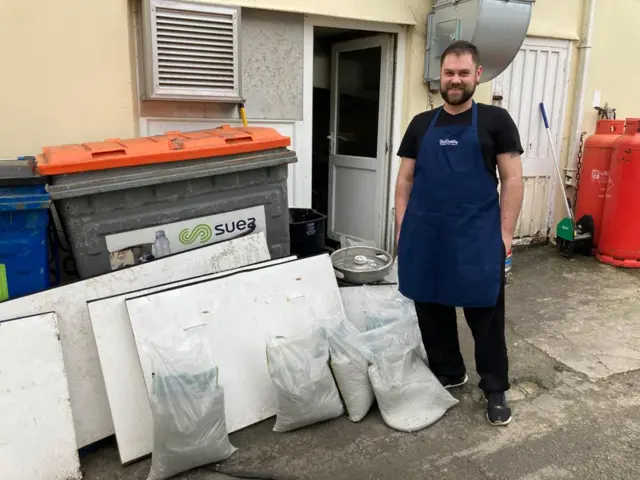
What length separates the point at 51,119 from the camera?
3.46 m

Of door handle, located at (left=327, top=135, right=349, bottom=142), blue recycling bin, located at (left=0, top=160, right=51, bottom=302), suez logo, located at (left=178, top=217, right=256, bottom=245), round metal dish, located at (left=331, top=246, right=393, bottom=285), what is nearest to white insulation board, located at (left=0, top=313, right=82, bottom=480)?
blue recycling bin, located at (left=0, top=160, right=51, bottom=302)

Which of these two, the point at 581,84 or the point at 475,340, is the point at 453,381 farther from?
the point at 581,84

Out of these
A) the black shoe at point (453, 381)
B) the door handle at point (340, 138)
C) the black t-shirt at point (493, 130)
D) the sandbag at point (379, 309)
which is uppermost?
the black t-shirt at point (493, 130)

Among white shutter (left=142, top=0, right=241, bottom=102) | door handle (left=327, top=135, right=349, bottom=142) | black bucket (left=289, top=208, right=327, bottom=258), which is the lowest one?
black bucket (left=289, top=208, right=327, bottom=258)

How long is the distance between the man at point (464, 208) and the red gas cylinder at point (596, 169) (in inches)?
139

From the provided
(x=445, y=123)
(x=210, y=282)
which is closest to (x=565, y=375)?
(x=445, y=123)

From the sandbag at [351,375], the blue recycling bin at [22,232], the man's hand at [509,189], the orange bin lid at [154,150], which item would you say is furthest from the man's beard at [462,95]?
the blue recycling bin at [22,232]

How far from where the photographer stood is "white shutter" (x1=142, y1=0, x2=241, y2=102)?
3477mm

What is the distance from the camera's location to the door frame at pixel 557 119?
5.42 meters

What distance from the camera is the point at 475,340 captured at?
2.78m

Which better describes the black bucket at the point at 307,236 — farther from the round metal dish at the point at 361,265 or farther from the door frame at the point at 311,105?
the door frame at the point at 311,105

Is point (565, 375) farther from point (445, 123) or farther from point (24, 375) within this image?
point (24, 375)

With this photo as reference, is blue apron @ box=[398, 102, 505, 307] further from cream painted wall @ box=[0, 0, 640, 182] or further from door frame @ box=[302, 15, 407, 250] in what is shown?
cream painted wall @ box=[0, 0, 640, 182]

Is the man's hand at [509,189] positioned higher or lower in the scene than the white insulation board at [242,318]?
higher
